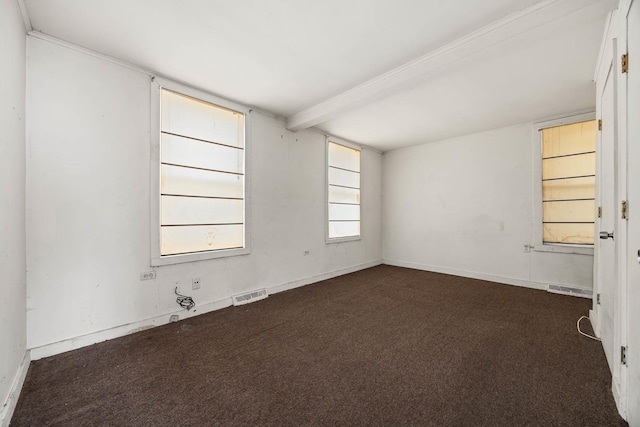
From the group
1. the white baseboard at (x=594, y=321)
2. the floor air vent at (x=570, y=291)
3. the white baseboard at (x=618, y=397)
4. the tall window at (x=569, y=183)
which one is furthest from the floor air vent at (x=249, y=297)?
the tall window at (x=569, y=183)

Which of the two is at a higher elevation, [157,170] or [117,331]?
[157,170]

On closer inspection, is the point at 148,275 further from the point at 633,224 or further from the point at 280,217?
the point at 633,224

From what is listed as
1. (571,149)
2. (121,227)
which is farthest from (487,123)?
(121,227)

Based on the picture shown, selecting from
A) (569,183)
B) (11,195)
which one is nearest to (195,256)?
(11,195)

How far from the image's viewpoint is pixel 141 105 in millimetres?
2656

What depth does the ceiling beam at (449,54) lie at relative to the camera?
185 centimetres

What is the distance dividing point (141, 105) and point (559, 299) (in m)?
5.72

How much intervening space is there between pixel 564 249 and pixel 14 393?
605cm

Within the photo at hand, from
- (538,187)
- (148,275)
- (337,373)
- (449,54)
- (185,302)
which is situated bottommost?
(337,373)

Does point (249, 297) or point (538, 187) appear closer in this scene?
point (249, 297)

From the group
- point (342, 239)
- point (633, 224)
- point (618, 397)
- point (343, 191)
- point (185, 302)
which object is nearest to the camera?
point (633, 224)

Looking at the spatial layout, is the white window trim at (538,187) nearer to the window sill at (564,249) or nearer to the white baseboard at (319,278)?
the window sill at (564,249)

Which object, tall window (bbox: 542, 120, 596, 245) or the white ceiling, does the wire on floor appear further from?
tall window (bbox: 542, 120, 596, 245)

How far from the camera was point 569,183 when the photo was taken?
154 inches
